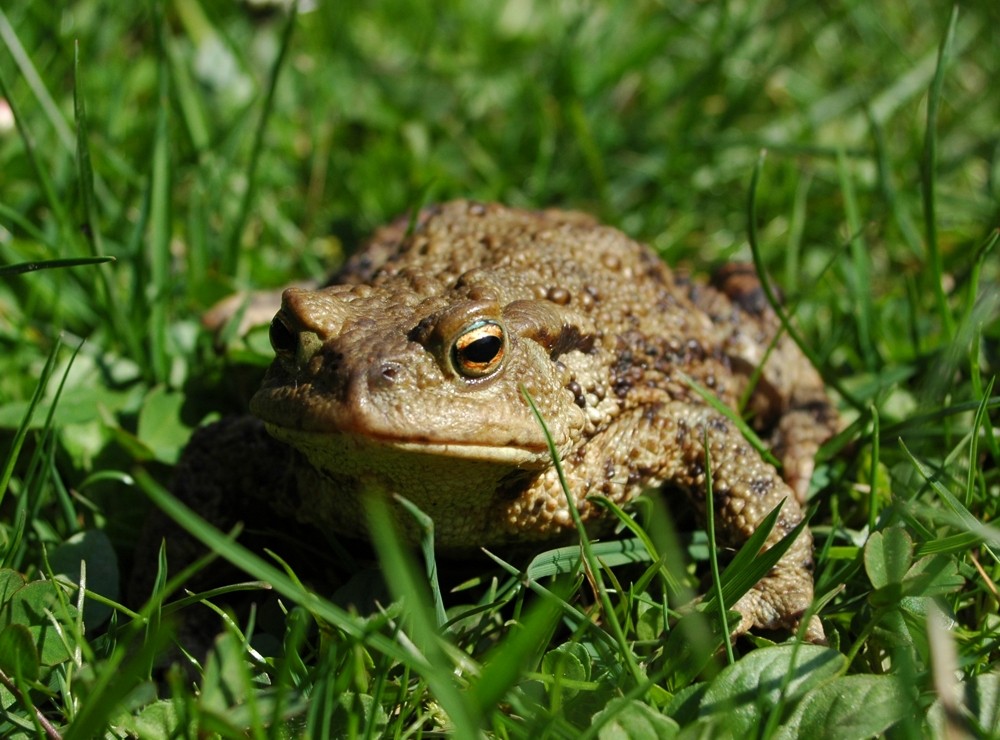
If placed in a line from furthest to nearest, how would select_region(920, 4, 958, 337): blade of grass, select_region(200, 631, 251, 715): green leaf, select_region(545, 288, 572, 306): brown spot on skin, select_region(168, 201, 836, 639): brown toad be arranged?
select_region(920, 4, 958, 337): blade of grass < select_region(545, 288, 572, 306): brown spot on skin < select_region(168, 201, 836, 639): brown toad < select_region(200, 631, 251, 715): green leaf

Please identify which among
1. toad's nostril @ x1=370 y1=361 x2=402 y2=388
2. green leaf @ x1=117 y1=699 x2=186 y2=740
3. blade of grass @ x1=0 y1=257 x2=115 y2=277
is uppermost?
blade of grass @ x1=0 y1=257 x2=115 y2=277

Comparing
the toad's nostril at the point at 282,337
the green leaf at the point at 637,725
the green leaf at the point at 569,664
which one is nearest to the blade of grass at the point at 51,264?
the toad's nostril at the point at 282,337

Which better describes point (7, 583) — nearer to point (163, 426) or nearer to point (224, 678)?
point (224, 678)

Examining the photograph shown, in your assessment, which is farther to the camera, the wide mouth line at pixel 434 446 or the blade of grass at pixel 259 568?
the wide mouth line at pixel 434 446

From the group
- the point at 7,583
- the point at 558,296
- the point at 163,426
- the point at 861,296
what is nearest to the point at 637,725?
the point at 558,296

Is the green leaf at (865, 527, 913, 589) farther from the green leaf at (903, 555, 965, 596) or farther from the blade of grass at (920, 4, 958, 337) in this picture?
the blade of grass at (920, 4, 958, 337)

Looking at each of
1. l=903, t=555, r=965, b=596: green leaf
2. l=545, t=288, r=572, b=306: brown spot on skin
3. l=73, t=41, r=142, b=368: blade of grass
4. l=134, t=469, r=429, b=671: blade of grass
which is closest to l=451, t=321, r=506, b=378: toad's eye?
l=545, t=288, r=572, b=306: brown spot on skin

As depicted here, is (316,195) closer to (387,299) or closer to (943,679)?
(387,299)

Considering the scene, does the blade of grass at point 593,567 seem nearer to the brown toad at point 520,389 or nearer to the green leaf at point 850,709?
the brown toad at point 520,389
